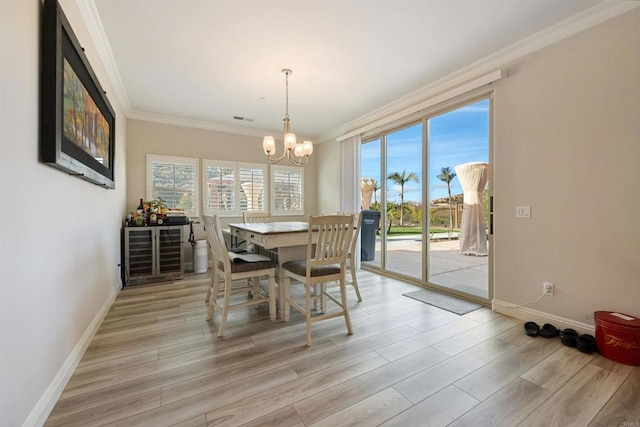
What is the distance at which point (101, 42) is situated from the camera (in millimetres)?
2471

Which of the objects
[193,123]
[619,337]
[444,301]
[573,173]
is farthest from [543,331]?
[193,123]

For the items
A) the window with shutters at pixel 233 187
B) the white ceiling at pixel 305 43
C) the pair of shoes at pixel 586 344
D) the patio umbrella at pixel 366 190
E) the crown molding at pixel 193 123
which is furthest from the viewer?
the window with shutters at pixel 233 187

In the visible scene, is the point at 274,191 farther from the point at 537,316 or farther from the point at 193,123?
the point at 537,316

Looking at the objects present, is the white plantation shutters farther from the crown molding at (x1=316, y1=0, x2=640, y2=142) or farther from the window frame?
the crown molding at (x1=316, y1=0, x2=640, y2=142)

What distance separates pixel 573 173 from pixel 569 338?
1.35 meters

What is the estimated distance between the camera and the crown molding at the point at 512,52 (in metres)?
2.06

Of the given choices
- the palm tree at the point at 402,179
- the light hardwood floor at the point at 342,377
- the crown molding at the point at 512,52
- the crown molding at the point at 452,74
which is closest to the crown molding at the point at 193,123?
the crown molding at the point at 452,74

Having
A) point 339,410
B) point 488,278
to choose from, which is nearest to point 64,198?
→ point 339,410

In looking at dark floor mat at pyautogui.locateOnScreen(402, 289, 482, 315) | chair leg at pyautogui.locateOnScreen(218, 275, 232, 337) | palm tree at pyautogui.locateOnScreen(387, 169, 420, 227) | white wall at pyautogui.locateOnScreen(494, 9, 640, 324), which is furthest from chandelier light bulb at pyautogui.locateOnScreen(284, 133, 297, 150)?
dark floor mat at pyautogui.locateOnScreen(402, 289, 482, 315)

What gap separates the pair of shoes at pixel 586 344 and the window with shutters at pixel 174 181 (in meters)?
5.17

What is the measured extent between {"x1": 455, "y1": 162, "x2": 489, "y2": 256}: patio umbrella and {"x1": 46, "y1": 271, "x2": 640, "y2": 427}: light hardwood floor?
0.93 metres

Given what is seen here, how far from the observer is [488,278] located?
295cm

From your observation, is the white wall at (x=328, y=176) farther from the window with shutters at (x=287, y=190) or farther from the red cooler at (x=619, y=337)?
the red cooler at (x=619, y=337)

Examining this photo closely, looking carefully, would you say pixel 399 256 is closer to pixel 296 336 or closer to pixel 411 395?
pixel 296 336
